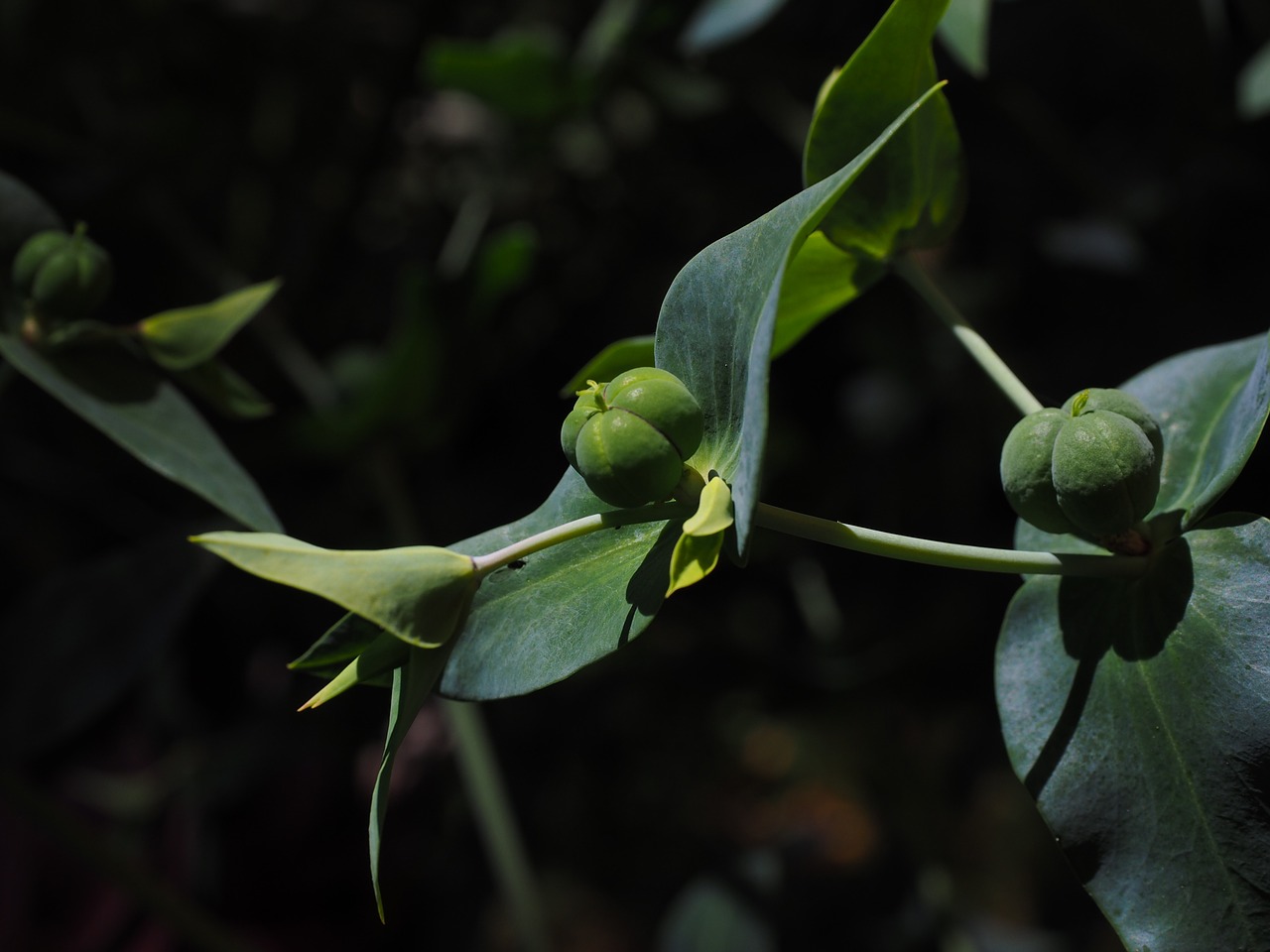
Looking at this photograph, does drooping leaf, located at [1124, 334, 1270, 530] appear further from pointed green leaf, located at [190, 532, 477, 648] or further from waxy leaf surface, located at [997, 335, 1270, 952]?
pointed green leaf, located at [190, 532, 477, 648]

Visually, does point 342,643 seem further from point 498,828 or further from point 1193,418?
point 498,828

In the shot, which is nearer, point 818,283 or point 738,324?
point 738,324

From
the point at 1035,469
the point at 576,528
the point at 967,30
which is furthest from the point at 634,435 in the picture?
the point at 967,30

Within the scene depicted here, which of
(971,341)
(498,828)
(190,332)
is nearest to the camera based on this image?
(971,341)

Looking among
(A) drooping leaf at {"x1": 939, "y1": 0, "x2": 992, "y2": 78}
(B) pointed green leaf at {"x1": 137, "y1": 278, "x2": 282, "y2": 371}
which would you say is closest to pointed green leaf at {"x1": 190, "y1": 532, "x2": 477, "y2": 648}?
(B) pointed green leaf at {"x1": 137, "y1": 278, "x2": 282, "y2": 371}

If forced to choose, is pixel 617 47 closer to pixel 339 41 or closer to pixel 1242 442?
pixel 339 41

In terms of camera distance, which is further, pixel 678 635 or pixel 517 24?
pixel 517 24

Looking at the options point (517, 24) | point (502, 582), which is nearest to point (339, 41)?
point (517, 24)
